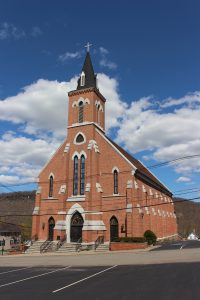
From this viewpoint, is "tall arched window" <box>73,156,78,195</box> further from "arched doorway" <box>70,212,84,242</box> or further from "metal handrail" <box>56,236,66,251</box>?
"metal handrail" <box>56,236,66,251</box>

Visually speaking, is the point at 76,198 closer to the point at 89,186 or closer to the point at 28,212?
the point at 89,186

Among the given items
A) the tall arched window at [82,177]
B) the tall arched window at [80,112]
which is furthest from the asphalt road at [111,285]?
the tall arched window at [80,112]

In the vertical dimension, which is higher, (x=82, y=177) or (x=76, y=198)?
(x=82, y=177)

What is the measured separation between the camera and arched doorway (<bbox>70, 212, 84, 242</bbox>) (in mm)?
38506

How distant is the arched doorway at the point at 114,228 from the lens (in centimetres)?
3694

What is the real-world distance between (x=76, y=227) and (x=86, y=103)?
1535 cm

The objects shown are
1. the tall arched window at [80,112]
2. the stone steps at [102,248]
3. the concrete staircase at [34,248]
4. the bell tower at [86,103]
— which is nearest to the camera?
the stone steps at [102,248]

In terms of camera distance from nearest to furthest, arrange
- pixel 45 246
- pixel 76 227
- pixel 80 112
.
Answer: pixel 45 246, pixel 76 227, pixel 80 112

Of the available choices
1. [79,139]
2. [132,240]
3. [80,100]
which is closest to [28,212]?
[79,139]

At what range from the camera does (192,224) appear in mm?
120812

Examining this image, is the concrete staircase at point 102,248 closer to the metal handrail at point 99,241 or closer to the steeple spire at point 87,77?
the metal handrail at point 99,241

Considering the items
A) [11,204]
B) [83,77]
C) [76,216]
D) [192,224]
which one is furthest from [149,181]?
[192,224]

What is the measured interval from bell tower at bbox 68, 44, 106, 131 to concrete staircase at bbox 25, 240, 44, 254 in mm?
14703

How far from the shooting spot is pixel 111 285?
13.0 metres
